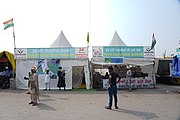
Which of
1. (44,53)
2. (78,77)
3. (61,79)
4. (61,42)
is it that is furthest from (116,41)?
(61,79)

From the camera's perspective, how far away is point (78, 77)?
1769 cm

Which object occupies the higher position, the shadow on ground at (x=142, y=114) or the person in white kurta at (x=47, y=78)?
the person in white kurta at (x=47, y=78)

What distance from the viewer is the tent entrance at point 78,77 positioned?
691 inches

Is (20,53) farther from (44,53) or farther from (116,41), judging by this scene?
(116,41)

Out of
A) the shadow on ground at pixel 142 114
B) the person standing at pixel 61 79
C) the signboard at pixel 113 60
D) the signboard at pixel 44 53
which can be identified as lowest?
the shadow on ground at pixel 142 114

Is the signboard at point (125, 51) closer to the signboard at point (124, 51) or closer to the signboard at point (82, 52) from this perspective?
the signboard at point (124, 51)

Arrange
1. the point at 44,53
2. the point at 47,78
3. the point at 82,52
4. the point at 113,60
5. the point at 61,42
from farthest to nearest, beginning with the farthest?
the point at 61,42
the point at 44,53
the point at 113,60
the point at 82,52
the point at 47,78

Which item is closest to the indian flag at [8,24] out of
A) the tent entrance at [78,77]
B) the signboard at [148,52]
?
the tent entrance at [78,77]

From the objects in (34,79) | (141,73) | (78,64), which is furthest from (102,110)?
(141,73)

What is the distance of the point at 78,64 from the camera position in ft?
55.8

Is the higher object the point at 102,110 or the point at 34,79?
the point at 34,79

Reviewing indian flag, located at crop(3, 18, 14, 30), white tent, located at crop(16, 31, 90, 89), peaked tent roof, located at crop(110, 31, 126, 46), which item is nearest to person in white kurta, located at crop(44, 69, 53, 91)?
white tent, located at crop(16, 31, 90, 89)

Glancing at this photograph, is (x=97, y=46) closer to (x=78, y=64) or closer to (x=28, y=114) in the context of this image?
(x=78, y=64)

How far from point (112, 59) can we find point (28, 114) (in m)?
10.2
